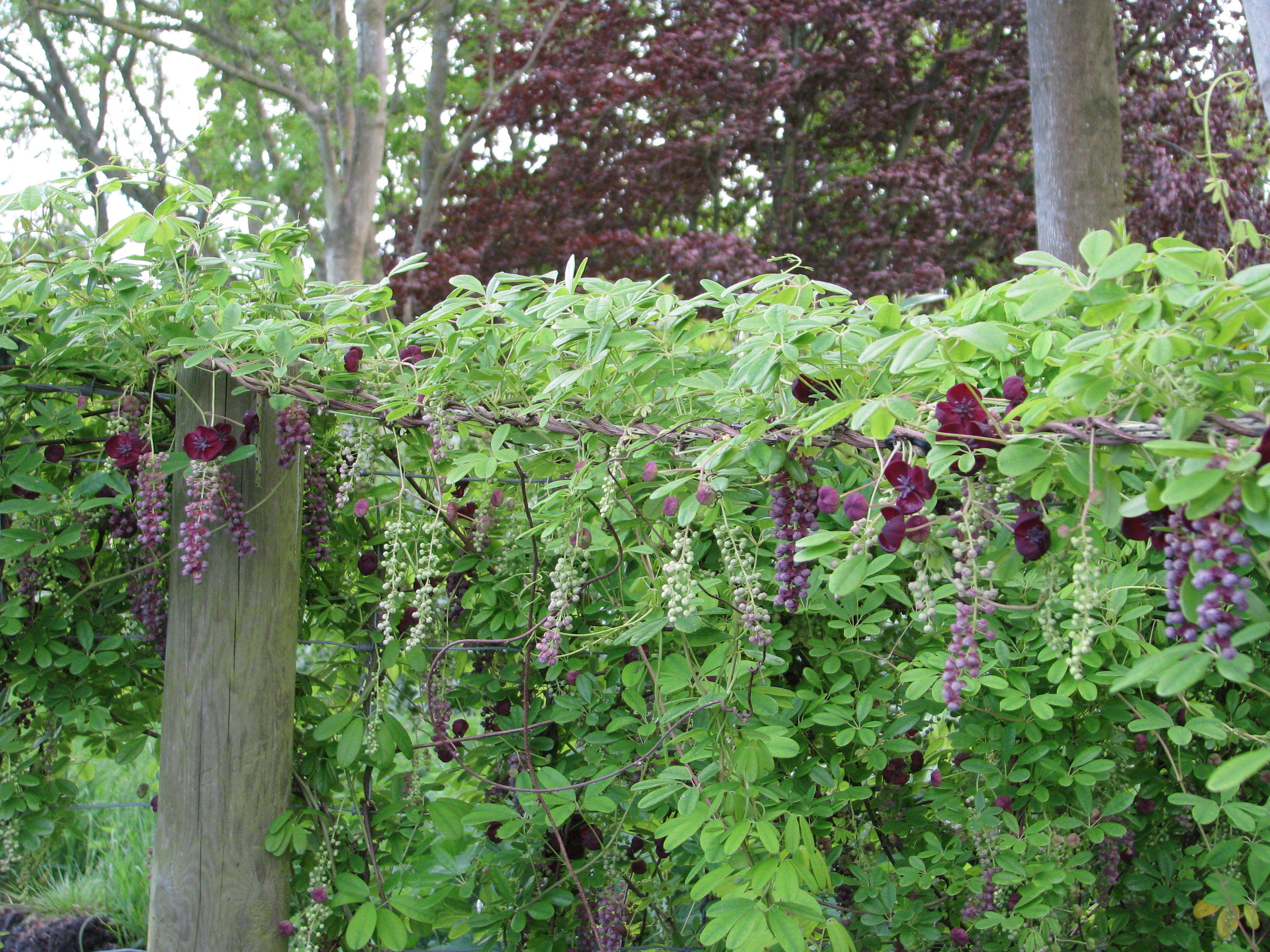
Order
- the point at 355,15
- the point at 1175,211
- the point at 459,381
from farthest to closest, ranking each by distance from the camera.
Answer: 1. the point at 355,15
2. the point at 1175,211
3. the point at 459,381

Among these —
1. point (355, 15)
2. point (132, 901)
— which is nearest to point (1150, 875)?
point (132, 901)

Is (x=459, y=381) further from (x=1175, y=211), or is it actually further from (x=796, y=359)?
(x=1175, y=211)

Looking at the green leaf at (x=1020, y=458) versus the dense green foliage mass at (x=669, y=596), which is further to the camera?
the dense green foliage mass at (x=669, y=596)

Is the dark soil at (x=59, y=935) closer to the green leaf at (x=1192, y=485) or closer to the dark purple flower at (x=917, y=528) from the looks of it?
the dark purple flower at (x=917, y=528)

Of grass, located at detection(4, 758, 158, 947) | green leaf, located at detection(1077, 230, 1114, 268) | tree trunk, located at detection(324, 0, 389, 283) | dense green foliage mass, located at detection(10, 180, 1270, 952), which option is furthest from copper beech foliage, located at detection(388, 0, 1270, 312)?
green leaf, located at detection(1077, 230, 1114, 268)

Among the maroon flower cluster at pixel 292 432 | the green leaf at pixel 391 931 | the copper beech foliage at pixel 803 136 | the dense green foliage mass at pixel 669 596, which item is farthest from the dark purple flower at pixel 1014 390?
the copper beech foliage at pixel 803 136

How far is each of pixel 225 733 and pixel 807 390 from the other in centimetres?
125

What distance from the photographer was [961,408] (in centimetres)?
101

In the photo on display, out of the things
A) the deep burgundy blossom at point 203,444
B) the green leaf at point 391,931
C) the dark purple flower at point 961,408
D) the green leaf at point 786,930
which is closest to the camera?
the dark purple flower at point 961,408

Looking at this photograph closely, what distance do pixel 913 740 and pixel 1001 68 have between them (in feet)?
26.2

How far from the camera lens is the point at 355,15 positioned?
26.7 feet

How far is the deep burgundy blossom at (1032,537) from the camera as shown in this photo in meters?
1.03

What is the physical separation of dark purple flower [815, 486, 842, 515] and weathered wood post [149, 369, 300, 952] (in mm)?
1053

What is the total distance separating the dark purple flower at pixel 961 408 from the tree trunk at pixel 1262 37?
54.1 inches
